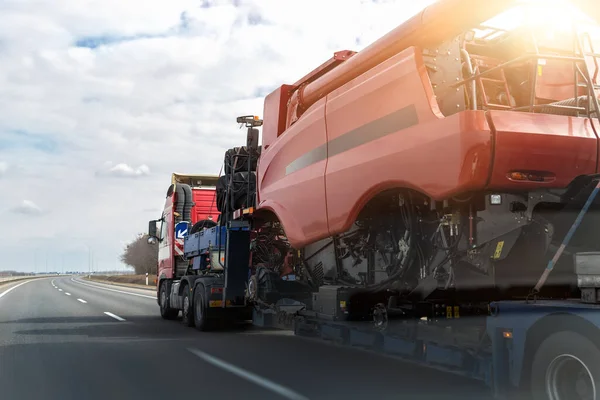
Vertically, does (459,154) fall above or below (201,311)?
above

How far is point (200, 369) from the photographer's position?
7.77m

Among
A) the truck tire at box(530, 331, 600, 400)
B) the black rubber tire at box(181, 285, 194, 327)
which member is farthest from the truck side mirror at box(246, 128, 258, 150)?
the truck tire at box(530, 331, 600, 400)

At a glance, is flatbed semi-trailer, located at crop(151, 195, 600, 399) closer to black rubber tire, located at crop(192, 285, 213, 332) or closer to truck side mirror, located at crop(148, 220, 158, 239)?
black rubber tire, located at crop(192, 285, 213, 332)

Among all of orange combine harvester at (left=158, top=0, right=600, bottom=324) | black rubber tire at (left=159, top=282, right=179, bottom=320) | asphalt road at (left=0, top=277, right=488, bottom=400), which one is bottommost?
asphalt road at (left=0, top=277, right=488, bottom=400)

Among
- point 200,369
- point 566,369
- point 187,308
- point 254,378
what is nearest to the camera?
point 566,369

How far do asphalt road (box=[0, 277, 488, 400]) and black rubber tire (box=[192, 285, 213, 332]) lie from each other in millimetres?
230

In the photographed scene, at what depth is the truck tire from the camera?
396 cm

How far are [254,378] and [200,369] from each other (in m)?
1.00

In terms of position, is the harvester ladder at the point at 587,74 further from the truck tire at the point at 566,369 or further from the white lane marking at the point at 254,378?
the white lane marking at the point at 254,378

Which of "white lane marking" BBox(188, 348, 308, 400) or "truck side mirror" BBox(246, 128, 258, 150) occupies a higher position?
"truck side mirror" BBox(246, 128, 258, 150)

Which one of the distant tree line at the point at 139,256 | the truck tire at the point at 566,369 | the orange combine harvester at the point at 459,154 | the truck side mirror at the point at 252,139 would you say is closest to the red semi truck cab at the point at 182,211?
the truck side mirror at the point at 252,139

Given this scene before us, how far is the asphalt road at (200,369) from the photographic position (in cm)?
632

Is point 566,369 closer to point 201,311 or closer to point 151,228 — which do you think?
point 201,311

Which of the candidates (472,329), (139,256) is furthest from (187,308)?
(139,256)
